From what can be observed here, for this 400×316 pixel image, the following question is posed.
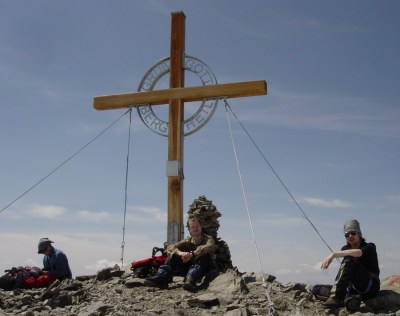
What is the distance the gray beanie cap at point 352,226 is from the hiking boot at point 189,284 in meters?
2.97

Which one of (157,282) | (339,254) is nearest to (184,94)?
(157,282)

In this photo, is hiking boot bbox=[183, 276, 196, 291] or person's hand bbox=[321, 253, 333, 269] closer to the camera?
person's hand bbox=[321, 253, 333, 269]

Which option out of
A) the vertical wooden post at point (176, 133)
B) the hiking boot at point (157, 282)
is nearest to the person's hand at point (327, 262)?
the hiking boot at point (157, 282)

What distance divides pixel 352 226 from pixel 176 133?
5.56 metres

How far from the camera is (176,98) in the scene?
40.8 feet

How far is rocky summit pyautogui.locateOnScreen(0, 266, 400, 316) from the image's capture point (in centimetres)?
789

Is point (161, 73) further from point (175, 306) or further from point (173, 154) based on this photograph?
point (175, 306)

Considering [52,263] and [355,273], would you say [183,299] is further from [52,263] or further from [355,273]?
[52,263]

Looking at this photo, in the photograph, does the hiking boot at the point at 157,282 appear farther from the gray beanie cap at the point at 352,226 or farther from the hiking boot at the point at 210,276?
the gray beanie cap at the point at 352,226

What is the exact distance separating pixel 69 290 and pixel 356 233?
17.7 feet

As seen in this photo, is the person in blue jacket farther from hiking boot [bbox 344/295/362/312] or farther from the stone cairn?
hiking boot [bbox 344/295/362/312]

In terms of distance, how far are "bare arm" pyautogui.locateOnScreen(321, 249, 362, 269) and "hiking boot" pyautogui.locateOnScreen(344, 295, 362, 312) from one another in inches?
27.8

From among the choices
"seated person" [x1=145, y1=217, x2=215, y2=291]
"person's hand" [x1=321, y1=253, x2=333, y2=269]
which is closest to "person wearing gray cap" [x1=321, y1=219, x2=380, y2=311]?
"person's hand" [x1=321, y1=253, x2=333, y2=269]

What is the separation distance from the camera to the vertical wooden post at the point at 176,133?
11.9m
